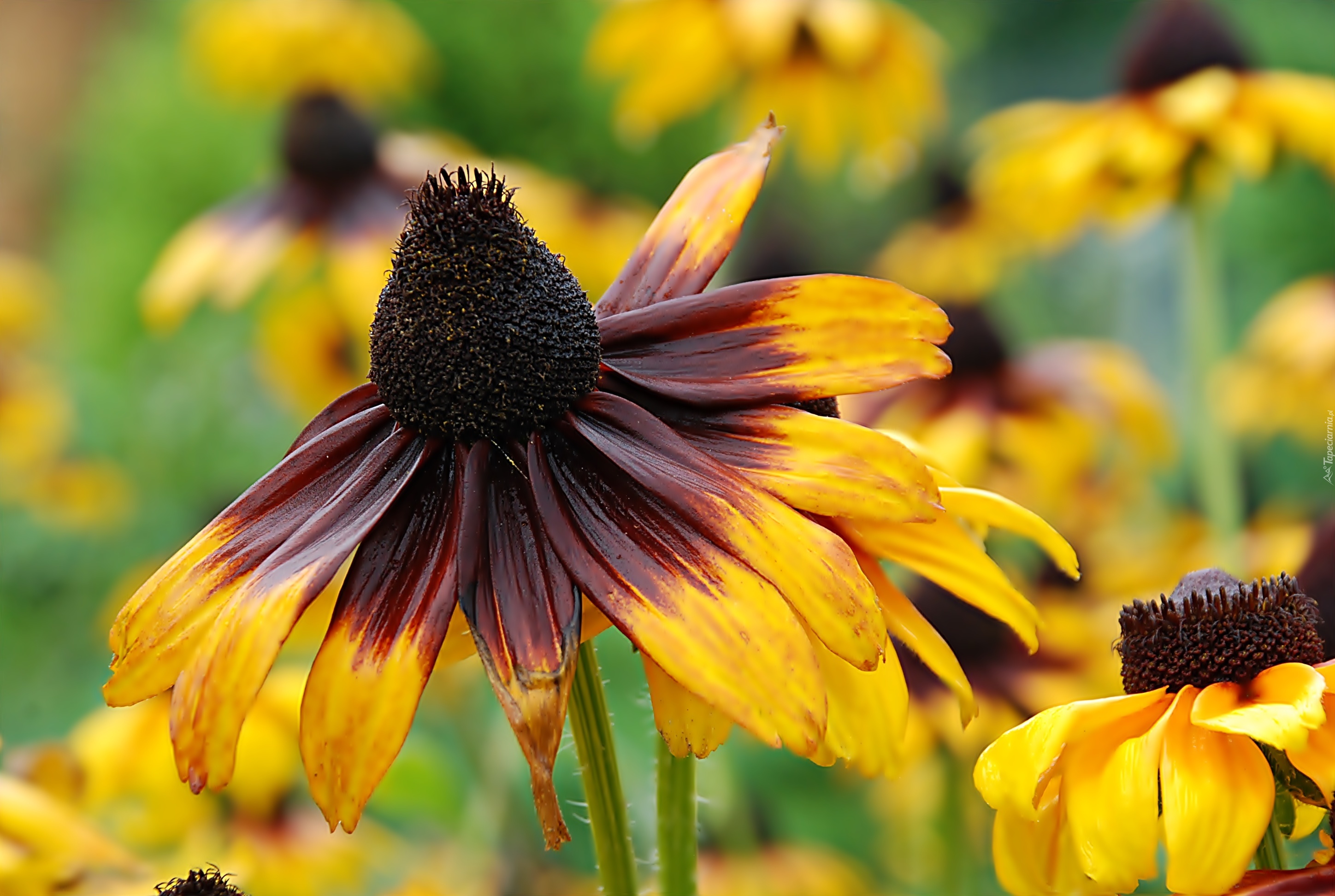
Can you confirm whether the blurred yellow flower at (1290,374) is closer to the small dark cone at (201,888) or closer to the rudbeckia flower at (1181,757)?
the rudbeckia flower at (1181,757)

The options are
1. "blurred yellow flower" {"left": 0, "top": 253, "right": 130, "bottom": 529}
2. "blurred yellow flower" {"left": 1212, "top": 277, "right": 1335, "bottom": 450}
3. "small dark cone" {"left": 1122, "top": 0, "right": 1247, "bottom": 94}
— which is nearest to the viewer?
"small dark cone" {"left": 1122, "top": 0, "right": 1247, "bottom": 94}

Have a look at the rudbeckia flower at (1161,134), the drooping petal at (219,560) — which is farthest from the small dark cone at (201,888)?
the rudbeckia flower at (1161,134)

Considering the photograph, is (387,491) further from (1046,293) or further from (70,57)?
(70,57)

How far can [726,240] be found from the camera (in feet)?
1.71

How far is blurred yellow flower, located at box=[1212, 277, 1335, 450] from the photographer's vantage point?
1.53 meters

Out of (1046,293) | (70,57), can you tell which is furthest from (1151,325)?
(70,57)

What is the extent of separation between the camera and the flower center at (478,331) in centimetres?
47

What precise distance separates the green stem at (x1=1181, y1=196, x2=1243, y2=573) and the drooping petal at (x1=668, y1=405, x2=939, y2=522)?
64cm

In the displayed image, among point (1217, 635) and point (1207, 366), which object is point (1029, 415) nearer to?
point (1207, 366)

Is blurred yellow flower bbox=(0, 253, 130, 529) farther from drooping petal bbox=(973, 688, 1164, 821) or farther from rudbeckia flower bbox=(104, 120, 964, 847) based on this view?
drooping petal bbox=(973, 688, 1164, 821)

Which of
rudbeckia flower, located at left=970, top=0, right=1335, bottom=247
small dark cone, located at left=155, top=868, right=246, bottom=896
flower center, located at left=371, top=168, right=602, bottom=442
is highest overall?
rudbeckia flower, located at left=970, top=0, right=1335, bottom=247

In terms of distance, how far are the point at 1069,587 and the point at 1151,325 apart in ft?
8.85

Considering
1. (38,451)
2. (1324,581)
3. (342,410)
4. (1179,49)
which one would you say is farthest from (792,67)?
(38,451)

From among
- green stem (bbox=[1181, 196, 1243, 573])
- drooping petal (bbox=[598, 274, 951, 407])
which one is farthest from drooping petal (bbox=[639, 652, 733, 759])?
green stem (bbox=[1181, 196, 1243, 573])
